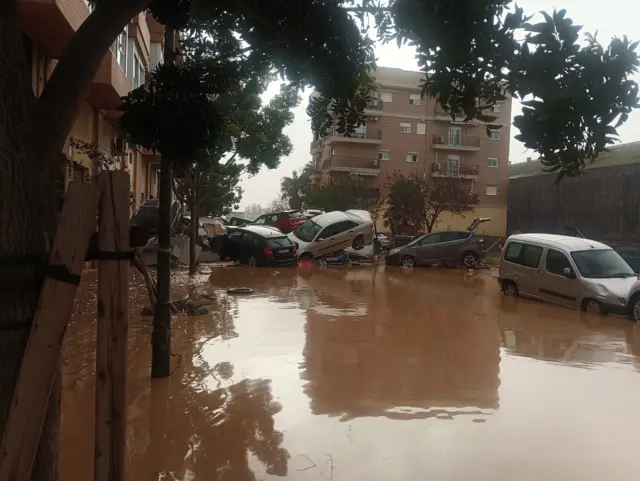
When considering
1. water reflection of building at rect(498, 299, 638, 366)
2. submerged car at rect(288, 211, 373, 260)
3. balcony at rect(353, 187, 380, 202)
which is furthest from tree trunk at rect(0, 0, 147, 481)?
balcony at rect(353, 187, 380, 202)

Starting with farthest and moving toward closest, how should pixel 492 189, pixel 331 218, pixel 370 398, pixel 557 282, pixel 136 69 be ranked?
pixel 492 189, pixel 331 218, pixel 136 69, pixel 557 282, pixel 370 398

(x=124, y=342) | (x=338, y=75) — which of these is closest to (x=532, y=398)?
(x=338, y=75)

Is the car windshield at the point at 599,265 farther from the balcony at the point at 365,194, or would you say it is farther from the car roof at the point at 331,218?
the balcony at the point at 365,194

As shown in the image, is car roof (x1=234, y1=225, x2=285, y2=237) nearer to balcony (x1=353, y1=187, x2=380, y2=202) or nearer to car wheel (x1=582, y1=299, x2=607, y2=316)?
car wheel (x1=582, y1=299, x2=607, y2=316)

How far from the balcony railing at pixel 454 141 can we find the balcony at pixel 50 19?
40949mm

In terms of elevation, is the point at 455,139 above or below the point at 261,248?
above

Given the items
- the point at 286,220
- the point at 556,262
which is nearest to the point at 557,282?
the point at 556,262

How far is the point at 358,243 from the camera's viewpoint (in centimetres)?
2281

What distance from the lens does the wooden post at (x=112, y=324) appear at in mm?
2203

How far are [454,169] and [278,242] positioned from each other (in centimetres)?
3112

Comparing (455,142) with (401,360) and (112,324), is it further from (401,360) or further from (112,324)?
(112,324)

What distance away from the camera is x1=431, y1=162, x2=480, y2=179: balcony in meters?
47.1

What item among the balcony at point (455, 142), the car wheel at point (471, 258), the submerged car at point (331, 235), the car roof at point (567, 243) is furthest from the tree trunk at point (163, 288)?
the balcony at point (455, 142)

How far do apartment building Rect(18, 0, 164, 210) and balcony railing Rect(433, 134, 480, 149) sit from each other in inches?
1142
